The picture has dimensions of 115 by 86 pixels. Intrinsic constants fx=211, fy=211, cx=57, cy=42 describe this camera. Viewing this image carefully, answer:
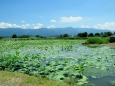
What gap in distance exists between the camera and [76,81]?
28.0 feet

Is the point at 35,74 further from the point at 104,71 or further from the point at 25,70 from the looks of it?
the point at 104,71

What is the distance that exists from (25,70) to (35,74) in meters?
1.12

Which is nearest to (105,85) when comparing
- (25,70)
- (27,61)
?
(25,70)

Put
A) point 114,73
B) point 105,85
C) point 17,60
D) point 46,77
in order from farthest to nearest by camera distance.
A: point 17,60
point 114,73
point 46,77
point 105,85

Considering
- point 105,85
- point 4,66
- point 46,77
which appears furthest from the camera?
point 4,66

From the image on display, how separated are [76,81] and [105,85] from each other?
3.84 ft

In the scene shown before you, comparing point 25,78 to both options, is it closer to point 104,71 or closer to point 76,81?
point 76,81

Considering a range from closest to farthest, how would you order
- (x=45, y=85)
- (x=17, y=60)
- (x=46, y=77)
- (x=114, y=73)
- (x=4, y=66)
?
(x=45, y=85) < (x=46, y=77) < (x=114, y=73) < (x=4, y=66) < (x=17, y=60)

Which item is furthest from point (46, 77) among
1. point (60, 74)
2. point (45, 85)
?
point (45, 85)

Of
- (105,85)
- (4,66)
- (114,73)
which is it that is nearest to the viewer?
(105,85)

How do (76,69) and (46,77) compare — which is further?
(76,69)

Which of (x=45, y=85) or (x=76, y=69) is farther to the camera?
(x=76, y=69)

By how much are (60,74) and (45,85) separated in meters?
1.52

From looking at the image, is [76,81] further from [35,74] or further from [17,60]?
[17,60]
